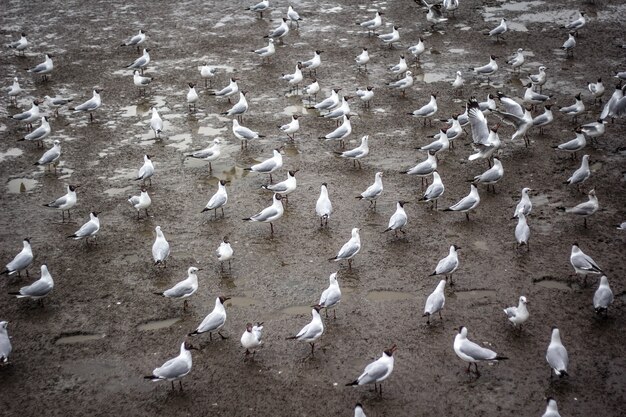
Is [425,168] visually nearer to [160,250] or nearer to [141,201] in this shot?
[160,250]

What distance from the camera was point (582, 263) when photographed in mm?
11148

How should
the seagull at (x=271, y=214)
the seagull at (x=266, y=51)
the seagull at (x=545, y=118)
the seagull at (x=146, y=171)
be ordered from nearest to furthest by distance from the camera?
the seagull at (x=271, y=214)
the seagull at (x=146, y=171)
the seagull at (x=545, y=118)
the seagull at (x=266, y=51)

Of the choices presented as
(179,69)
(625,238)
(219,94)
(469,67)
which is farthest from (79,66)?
(625,238)

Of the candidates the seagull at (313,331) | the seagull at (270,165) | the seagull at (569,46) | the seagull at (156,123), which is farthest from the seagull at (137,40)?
the seagull at (313,331)

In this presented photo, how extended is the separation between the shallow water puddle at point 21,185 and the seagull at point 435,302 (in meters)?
9.95

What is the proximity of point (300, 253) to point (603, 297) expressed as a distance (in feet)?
18.1

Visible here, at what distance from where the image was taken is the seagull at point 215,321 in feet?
33.5

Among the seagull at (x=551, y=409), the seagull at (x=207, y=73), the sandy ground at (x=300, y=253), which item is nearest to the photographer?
the seagull at (x=551, y=409)

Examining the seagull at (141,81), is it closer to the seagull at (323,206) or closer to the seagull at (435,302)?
the seagull at (323,206)

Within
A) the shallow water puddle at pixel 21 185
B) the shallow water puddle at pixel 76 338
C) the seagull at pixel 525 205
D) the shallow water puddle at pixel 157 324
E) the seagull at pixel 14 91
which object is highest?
the seagull at pixel 525 205

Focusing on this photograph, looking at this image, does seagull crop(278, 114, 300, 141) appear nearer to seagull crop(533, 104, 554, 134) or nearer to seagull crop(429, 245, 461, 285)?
seagull crop(533, 104, 554, 134)

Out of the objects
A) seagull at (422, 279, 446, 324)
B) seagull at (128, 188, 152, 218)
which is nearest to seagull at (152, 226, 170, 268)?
seagull at (128, 188, 152, 218)

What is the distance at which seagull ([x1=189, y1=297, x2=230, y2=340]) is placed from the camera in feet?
33.5

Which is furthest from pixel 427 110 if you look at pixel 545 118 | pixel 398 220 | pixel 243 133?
pixel 398 220
